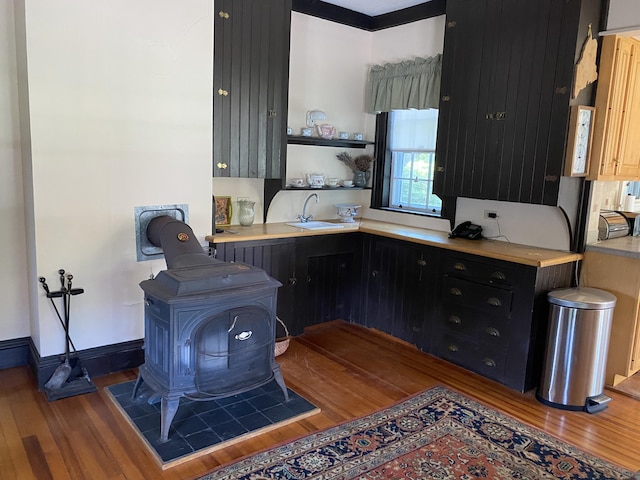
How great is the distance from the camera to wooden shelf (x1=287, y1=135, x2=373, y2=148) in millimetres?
4181

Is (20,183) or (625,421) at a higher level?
(20,183)

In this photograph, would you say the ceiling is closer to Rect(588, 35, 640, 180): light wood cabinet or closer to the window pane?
the window pane

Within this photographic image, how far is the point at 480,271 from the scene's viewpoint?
11.1 ft

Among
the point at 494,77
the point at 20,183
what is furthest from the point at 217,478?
the point at 494,77

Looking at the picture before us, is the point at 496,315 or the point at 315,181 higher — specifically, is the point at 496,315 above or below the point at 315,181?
below

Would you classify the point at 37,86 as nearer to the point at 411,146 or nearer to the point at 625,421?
the point at 411,146

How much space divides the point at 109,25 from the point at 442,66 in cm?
234

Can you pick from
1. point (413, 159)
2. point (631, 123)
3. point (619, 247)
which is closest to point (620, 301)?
point (619, 247)

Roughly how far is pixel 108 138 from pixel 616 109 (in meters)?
3.23

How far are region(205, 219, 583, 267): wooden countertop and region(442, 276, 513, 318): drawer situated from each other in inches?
8.7

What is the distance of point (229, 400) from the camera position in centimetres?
301

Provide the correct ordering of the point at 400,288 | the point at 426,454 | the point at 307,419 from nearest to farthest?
the point at 426,454 < the point at 307,419 < the point at 400,288

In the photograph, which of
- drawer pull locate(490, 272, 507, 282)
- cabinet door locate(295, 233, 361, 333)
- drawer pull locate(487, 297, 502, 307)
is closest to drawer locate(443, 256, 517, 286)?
drawer pull locate(490, 272, 507, 282)

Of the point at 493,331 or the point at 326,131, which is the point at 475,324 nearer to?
the point at 493,331
